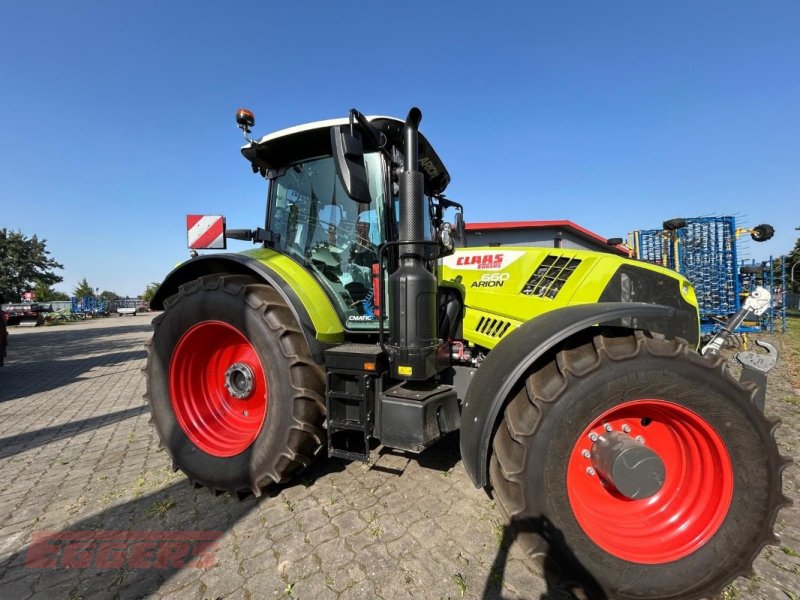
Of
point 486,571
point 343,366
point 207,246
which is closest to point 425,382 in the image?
point 343,366

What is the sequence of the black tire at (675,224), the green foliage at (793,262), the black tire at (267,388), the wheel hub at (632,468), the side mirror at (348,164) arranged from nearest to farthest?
the wheel hub at (632,468)
the side mirror at (348,164)
the black tire at (267,388)
the black tire at (675,224)
the green foliage at (793,262)

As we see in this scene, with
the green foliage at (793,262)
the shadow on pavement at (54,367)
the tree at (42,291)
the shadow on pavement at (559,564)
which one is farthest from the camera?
the tree at (42,291)

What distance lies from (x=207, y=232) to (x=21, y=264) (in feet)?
141

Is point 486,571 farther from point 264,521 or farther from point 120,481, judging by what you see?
point 120,481

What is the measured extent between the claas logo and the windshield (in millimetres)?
643

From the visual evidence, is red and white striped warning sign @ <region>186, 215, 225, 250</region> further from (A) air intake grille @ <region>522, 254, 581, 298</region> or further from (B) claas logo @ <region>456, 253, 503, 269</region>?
(A) air intake grille @ <region>522, 254, 581, 298</region>

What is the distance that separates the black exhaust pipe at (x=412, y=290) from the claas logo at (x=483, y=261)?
62cm

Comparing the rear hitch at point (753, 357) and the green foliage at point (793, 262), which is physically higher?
the green foliage at point (793, 262)

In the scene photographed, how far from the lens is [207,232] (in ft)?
10.4

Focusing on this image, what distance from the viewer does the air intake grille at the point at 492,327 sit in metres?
2.55

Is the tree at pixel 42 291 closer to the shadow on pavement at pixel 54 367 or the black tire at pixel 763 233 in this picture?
the shadow on pavement at pixel 54 367

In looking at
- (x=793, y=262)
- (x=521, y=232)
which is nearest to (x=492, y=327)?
(x=521, y=232)

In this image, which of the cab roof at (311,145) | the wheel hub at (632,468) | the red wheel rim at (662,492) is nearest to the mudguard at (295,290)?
the cab roof at (311,145)

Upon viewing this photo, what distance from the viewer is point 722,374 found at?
171cm
